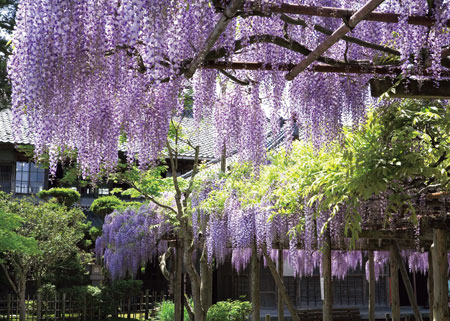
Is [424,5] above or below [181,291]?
above

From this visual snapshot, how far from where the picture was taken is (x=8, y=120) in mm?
18844

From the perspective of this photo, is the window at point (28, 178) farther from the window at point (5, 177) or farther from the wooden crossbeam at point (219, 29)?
the wooden crossbeam at point (219, 29)

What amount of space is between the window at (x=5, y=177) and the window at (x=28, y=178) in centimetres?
60

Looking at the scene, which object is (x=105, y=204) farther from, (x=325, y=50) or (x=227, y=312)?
(x=325, y=50)

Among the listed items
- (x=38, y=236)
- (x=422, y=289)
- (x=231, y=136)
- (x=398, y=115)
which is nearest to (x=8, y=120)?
(x=38, y=236)

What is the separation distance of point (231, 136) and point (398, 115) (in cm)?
151

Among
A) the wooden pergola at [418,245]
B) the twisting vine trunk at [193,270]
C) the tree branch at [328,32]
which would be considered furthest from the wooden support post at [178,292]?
the tree branch at [328,32]

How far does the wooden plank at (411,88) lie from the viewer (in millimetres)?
3732

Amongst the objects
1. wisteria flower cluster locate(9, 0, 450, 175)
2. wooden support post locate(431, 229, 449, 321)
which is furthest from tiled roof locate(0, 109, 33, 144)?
wisteria flower cluster locate(9, 0, 450, 175)

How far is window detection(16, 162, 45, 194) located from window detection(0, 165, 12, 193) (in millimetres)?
598

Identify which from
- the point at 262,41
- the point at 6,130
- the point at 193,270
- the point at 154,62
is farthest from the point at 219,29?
the point at 6,130

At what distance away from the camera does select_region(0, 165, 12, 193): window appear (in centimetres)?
1780

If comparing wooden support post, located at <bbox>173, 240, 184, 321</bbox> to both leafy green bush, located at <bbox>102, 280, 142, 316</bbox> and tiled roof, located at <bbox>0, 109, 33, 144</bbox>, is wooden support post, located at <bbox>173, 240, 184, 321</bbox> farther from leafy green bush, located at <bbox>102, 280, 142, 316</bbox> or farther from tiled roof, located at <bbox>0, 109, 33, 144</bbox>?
tiled roof, located at <bbox>0, 109, 33, 144</bbox>

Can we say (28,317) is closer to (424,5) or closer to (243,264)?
(243,264)
